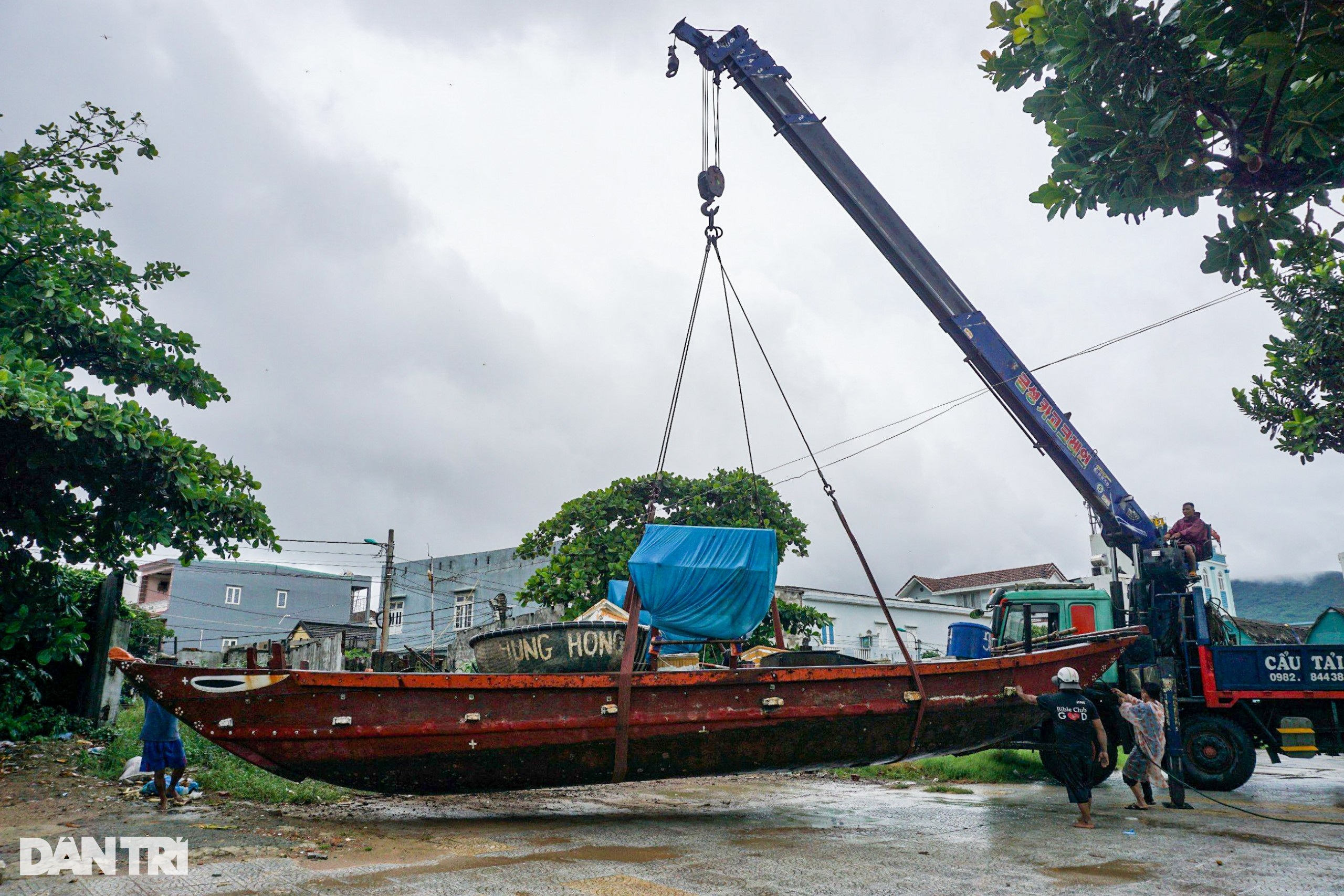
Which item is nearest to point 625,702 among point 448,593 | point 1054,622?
point 1054,622

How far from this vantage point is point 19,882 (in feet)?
18.0

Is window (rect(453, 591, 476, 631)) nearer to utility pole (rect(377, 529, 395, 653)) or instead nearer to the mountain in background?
utility pole (rect(377, 529, 395, 653))

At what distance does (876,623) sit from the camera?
34.8m

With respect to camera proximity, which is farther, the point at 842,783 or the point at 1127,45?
the point at 842,783

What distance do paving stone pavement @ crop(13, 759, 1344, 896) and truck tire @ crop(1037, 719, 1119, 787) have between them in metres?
0.32

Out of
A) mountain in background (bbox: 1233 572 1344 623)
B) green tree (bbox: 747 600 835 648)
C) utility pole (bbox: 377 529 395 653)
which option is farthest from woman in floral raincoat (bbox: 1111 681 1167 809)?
mountain in background (bbox: 1233 572 1344 623)

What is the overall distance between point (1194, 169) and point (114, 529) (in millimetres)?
11979

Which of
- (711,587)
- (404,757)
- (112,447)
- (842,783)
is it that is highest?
(112,447)

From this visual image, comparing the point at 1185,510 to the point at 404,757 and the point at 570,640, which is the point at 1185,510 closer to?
the point at 570,640

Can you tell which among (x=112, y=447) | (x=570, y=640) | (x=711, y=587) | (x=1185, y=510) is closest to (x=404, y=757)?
(x=570, y=640)

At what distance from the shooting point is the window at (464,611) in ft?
115

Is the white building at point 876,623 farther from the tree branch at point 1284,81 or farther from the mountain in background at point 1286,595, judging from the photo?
the mountain in background at point 1286,595

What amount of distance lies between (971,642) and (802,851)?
5446mm

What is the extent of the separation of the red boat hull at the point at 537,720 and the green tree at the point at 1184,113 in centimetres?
531
